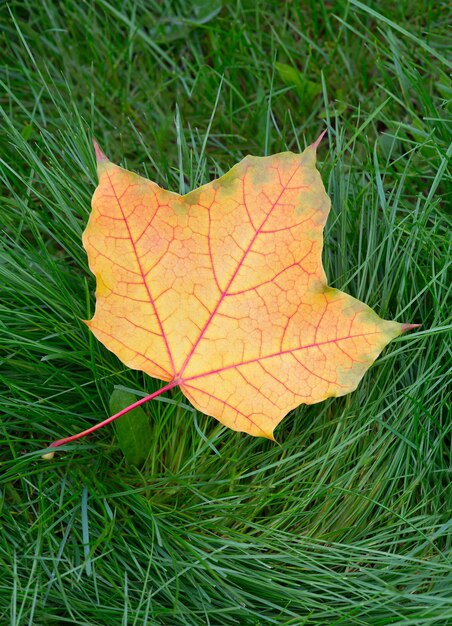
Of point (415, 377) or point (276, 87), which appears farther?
point (276, 87)

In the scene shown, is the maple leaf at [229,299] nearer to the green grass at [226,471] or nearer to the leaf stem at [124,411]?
the leaf stem at [124,411]

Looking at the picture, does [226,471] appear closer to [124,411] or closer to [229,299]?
[124,411]

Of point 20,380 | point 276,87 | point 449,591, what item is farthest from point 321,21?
point 449,591

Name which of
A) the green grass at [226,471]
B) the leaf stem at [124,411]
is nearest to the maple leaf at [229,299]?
the leaf stem at [124,411]

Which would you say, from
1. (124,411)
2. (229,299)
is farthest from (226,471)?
(229,299)

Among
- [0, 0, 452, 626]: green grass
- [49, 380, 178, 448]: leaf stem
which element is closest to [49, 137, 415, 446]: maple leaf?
[49, 380, 178, 448]: leaf stem

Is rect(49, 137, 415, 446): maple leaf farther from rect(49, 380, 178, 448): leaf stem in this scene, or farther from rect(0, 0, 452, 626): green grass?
rect(0, 0, 452, 626): green grass

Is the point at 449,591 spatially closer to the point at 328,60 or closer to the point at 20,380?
the point at 20,380

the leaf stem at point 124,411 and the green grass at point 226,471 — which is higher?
the leaf stem at point 124,411
